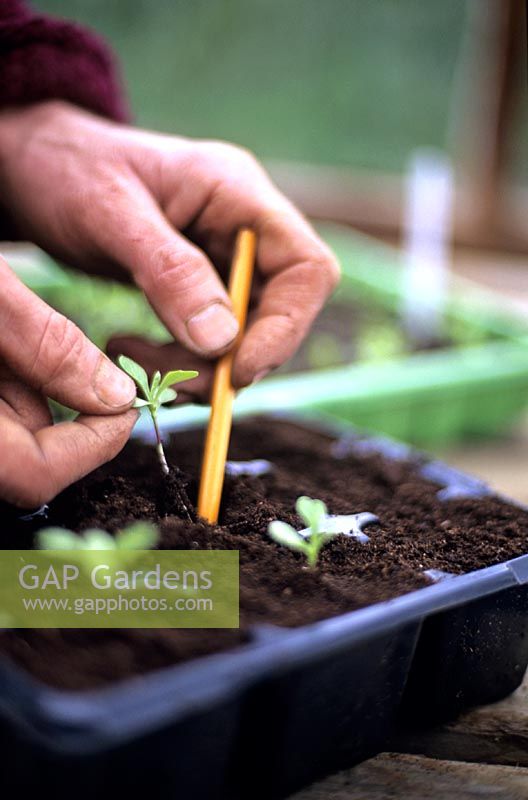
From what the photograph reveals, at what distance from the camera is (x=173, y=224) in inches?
36.9

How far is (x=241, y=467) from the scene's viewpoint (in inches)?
35.0

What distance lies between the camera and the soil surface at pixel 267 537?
567 mm

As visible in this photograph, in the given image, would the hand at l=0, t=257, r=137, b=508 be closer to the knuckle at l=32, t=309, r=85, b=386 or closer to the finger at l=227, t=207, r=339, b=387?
the knuckle at l=32, t=309, r=85, b=386

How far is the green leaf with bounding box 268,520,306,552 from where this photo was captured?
692mm

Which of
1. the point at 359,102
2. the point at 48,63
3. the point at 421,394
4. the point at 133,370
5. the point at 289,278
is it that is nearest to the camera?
the point at 133,370

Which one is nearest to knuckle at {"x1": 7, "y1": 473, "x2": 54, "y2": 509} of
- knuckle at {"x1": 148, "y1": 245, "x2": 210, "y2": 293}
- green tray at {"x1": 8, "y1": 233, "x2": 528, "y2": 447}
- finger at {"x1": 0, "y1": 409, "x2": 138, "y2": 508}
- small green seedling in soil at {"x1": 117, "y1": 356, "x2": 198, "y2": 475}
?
finger at {"x1": 0, "y1": 409, "x2": 138, "y2": 508}

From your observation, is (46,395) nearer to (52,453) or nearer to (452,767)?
(52,453)

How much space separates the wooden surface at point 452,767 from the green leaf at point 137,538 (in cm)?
21

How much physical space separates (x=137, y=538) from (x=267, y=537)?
0.14m

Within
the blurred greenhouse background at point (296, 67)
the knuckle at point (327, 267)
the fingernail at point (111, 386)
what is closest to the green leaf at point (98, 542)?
the fingernail at point (111, 386)

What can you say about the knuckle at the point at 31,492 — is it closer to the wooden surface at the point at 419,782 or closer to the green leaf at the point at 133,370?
the green leaf at the point at 133,370

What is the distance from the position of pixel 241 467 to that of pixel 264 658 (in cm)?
37

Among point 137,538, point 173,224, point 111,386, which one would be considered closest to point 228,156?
point 173,224

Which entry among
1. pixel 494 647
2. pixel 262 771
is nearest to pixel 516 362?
pixel 494 647
